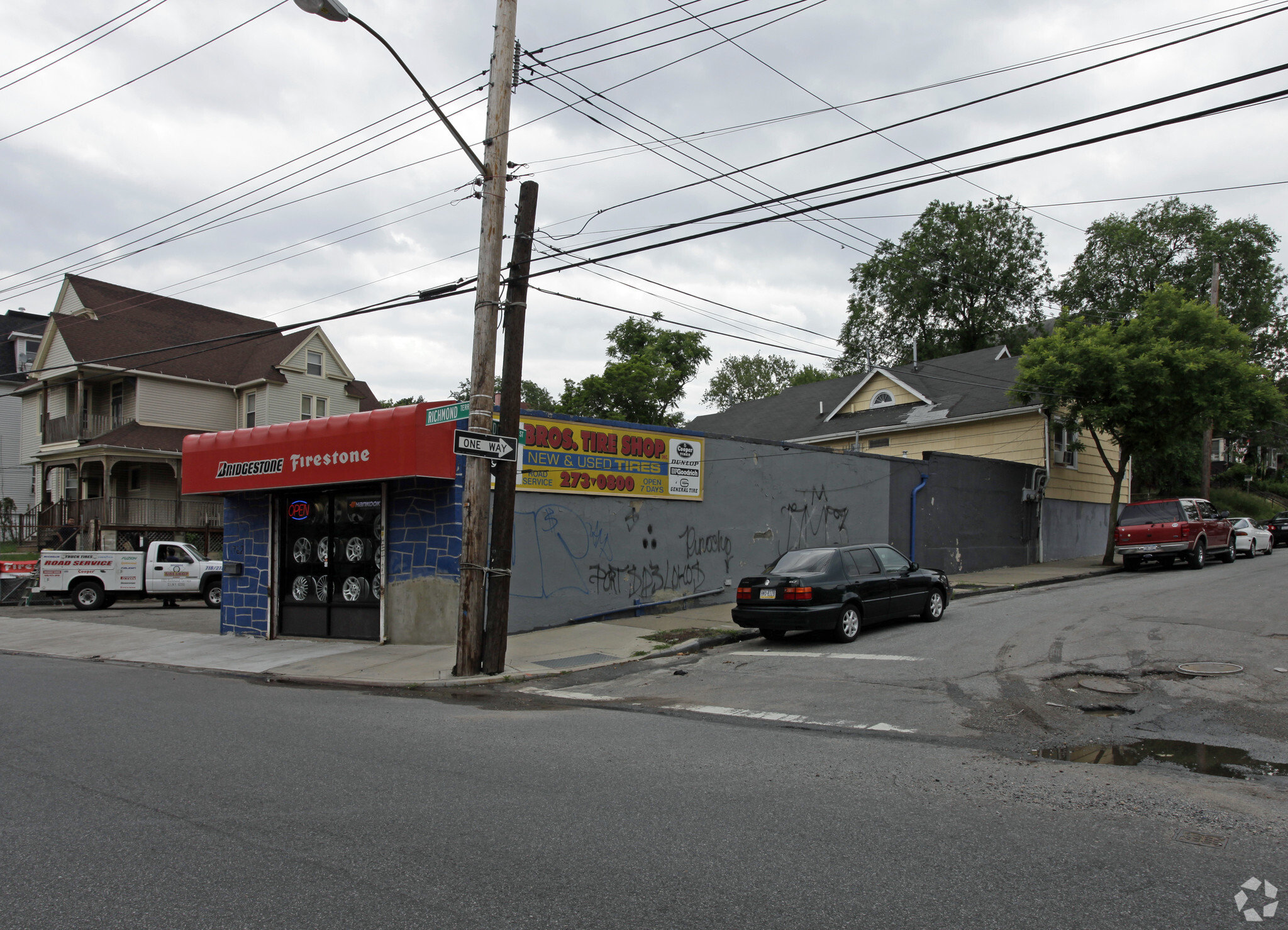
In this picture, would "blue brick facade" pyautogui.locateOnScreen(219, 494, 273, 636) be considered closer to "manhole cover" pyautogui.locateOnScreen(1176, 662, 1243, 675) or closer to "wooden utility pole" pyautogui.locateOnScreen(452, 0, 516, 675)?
"wooden utility pole" pyautogui.locateOnScreen(452, 0, 516, 675)

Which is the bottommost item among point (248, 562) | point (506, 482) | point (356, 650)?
point (356, 650)

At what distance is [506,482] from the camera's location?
11297mm

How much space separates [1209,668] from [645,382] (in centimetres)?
3482

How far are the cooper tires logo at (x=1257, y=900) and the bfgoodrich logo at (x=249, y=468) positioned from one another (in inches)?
586

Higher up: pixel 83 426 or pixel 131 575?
pixel 83 426

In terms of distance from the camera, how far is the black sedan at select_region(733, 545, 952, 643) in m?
12.6

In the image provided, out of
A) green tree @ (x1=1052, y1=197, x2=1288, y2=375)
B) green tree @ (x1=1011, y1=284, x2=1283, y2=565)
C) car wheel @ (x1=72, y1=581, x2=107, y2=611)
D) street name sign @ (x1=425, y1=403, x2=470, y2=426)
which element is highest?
green tree @ (x1=1052, y1=197, x2=1288, y2=375)

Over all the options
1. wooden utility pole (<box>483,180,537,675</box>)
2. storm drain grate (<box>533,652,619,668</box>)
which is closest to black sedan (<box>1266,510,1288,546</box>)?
storm drain grate (<box>533,652,619,668</box>)

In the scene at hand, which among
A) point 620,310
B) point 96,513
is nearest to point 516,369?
point 620,310

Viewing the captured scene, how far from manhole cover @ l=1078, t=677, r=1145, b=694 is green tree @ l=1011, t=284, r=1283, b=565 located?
16638mm

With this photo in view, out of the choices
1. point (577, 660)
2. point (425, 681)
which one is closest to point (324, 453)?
point (425, 681)

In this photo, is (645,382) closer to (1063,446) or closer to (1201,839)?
(1063,446)

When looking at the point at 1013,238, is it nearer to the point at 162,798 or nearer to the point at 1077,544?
the point at 1077,544

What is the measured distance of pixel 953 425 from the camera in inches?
1152
